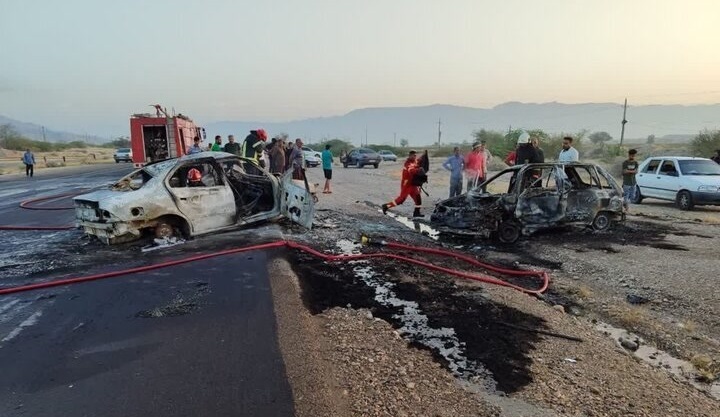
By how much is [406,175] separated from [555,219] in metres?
3.62

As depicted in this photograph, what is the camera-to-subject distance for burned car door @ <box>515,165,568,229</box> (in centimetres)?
840

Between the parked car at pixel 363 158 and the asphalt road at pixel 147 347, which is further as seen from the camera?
the parked car at pixel 363 158

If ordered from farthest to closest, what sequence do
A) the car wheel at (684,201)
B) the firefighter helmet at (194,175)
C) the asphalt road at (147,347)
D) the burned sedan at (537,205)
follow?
the car wheel at (684,201)
the burned sedan at (537,205)
the firefighter helmet at (194,175)
the asphalt road at (147,347)

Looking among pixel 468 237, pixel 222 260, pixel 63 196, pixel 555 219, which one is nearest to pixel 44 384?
pixel 222 260

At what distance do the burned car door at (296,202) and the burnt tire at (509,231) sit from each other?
11.3ft

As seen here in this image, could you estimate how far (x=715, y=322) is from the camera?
15.5 feet

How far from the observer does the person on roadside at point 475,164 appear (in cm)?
1177

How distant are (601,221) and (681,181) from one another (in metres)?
5.47

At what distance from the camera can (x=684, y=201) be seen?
1247 cm

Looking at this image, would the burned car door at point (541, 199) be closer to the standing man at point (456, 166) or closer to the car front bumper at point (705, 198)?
the standing man at point (456, 166)

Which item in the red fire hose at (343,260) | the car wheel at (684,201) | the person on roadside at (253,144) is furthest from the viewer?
the person on roadside at (253,144)

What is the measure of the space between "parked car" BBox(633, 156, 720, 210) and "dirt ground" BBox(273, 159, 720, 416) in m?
4.97

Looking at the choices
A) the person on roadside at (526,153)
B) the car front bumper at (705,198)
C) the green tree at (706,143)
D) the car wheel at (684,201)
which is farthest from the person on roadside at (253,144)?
the green tree at (706,143)

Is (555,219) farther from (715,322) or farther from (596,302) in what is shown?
(715,322)
